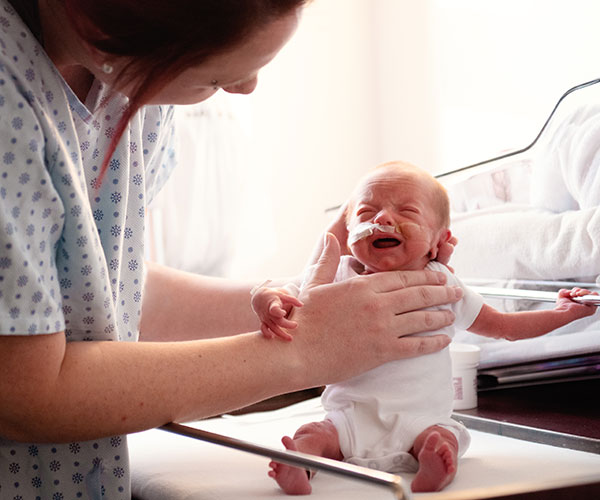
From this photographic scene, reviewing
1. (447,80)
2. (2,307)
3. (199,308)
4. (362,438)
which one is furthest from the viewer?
(447,80)

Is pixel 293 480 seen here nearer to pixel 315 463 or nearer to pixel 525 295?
pixel 315 463

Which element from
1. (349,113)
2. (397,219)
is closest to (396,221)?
(397,219)

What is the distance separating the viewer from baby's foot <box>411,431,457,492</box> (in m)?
0.81

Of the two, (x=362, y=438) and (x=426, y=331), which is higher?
(x=426, y=331)

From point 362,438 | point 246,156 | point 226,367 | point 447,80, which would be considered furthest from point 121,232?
point 447,80

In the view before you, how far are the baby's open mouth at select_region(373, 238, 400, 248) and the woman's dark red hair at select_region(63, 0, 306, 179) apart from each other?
1.09 feet

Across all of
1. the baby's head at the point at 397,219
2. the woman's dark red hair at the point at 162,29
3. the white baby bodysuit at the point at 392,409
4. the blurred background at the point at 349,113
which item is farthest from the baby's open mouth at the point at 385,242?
the blurred background at the point at 349,113

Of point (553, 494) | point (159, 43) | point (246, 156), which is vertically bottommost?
point (553, 494)

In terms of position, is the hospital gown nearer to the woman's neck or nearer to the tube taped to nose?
the woman's neck

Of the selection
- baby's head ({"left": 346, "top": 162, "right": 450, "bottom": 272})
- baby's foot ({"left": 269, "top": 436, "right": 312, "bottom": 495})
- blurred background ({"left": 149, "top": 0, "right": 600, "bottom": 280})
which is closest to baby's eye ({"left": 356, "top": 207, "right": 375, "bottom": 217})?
baby's head ({"left": 346, "top": 162, "right": 450, "bottom": 272})

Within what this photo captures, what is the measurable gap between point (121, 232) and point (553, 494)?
1.71 ft

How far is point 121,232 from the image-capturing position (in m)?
0.90

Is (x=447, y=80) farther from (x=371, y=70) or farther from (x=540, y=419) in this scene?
(x=540, y=419)

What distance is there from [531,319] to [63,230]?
1.93 feet
